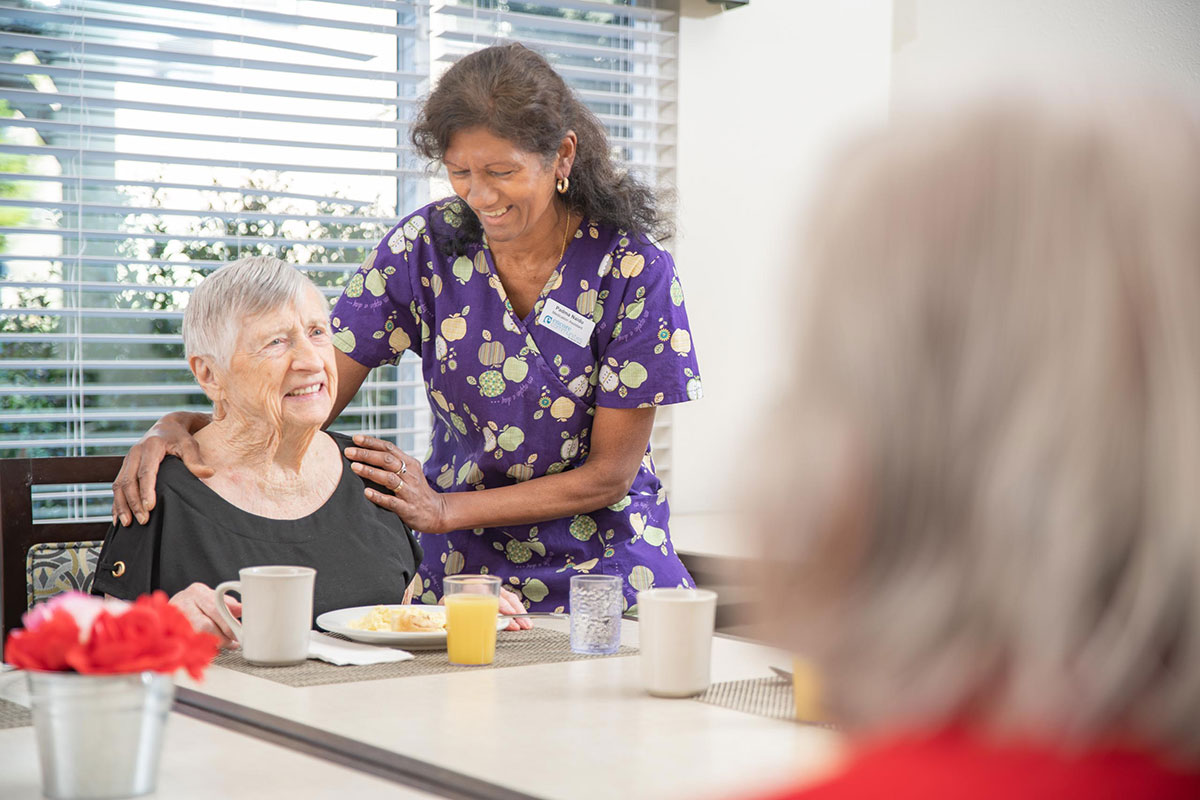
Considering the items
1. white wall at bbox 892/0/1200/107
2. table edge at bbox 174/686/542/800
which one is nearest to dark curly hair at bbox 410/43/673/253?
white wall at bbox 892/0/1200/107

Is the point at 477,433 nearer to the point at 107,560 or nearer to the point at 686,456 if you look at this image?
the point at 107,560

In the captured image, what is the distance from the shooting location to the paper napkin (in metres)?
1.59

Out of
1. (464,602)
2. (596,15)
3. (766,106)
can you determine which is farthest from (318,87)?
(464,602)

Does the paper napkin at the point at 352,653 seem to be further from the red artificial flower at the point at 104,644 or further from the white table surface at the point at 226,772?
the red artificial flower at the point at 104,644

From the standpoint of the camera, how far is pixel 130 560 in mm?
1847

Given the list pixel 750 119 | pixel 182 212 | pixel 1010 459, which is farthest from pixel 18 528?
pixel 750 119

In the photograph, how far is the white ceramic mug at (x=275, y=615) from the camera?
61.1 inches

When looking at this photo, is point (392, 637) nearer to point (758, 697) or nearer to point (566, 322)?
point (758, 697)

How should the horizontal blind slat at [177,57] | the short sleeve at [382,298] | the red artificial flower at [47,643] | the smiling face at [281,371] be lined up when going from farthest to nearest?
1. the horizontal blind slat at [177,57]
2. the short sleeve at [382,298]
3. the smiling face at [281,371]
4. the red artificial flower at [47,643]

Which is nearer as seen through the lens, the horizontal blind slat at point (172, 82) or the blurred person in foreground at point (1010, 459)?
the blurred person in foreground at point (1010, 459)

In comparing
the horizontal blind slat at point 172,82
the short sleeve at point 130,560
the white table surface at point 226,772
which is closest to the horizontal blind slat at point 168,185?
the horizontal blind slat at point 172,82

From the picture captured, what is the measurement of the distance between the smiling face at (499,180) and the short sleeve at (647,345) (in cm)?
20

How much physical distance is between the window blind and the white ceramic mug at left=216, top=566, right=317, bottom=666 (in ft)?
4.74

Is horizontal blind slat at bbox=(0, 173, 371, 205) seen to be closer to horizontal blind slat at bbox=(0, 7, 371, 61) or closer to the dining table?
horizontal blind slat at bbox=(0, 7, 371, 61)
